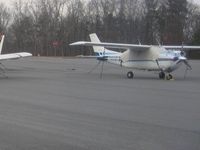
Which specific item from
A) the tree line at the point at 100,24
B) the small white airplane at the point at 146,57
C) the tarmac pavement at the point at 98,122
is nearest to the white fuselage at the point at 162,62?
the small white airplane at the point at 146,57

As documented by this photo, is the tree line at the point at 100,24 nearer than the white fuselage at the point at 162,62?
No

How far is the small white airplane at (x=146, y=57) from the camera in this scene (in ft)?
97.7

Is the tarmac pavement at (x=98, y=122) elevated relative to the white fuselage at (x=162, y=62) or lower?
elevated

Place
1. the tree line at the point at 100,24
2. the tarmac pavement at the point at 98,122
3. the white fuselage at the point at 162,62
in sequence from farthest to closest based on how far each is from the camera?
1. the tree line at the point at 100,24
2. the white fuselage at the point at 162,62
3. the tarmac pavement at the point at 98,122

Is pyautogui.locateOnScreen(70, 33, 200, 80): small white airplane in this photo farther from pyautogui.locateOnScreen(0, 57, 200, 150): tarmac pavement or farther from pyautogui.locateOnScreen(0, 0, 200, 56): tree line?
pyautogui.locateOnScreen(0, 0, 200, 56): tree line

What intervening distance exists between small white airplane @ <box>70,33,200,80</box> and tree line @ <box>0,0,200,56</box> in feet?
207

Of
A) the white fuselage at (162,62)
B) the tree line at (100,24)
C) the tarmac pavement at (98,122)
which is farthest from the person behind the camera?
→ the tree line at (100,24)

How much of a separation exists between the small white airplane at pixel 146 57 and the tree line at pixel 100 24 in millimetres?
63038

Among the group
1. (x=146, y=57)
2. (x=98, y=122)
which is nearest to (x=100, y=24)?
(x=146, y=57)

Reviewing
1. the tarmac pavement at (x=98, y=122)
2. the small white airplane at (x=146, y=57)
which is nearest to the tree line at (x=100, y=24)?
the small white airplane at (x=146, y=57)

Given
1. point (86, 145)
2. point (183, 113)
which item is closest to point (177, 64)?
point (183, 113)

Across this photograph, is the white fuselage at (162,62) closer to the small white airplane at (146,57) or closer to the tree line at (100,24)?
the small white airplane at (146,57)

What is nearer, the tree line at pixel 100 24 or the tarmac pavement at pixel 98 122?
the tarmac pavement at pixel 98 122

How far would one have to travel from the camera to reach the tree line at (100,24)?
103 m
